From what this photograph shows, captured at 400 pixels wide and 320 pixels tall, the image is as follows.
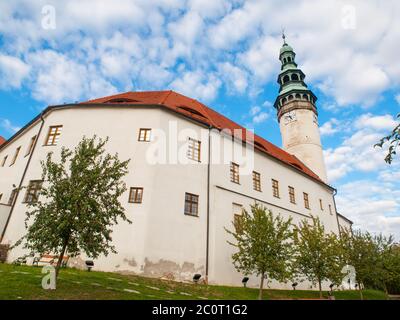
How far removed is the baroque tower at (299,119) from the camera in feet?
123

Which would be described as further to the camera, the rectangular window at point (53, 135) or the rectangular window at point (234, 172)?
the rectangular window at point (234, 172)

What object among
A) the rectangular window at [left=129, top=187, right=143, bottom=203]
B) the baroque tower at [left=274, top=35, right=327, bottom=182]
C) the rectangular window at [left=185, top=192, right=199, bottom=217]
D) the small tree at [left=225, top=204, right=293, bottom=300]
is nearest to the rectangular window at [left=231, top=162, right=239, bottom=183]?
the rectangular window at [left=185, top=192, right=199, bottom=217]

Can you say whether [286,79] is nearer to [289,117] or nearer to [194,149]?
[289,117]

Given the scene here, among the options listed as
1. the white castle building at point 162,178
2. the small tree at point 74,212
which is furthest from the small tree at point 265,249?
the small tree at point 74,212

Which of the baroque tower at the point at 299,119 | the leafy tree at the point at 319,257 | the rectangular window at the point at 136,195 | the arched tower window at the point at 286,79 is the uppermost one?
the arched tower window at the point at 286,79

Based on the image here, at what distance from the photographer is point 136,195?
674 inches

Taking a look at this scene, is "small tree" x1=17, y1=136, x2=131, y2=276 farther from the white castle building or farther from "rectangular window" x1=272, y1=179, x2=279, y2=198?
"rectangular window" x1=272, y1=179, x2=279, y2=198

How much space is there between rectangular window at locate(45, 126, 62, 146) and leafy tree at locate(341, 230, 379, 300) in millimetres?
20631

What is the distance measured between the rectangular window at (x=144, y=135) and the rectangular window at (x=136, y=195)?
3.38 m

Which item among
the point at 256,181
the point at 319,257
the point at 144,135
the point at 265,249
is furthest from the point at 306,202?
the point at 144,135

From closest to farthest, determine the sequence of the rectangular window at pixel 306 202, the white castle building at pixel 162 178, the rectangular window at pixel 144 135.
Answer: the white castle building at pixel 162 178
the rectangular window at pixel 144 135
the rectangular window at pixel 306 202

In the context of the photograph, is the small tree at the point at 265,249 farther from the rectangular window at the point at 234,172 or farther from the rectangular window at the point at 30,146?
the rectangular window at the point at 30,146

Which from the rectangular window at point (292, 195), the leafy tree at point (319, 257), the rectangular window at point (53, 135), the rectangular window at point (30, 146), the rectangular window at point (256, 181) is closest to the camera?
the leafy tree at point (319, 257)
